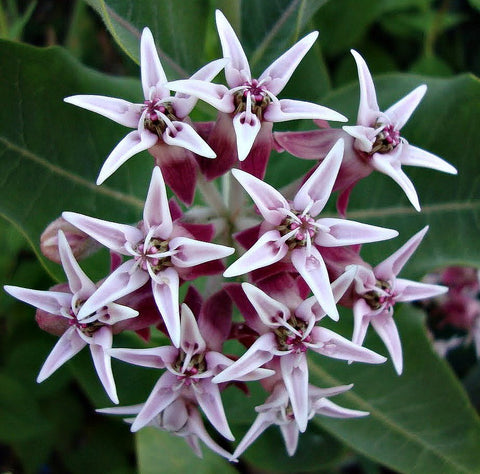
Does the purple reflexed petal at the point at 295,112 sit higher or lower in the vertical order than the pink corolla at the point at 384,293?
higher

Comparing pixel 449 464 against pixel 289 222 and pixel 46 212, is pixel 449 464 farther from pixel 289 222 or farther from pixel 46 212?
pixel 46 212

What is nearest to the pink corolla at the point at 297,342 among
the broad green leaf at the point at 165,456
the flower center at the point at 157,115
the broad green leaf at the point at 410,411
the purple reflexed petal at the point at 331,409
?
the purple reflexed petal at the point at 331,409

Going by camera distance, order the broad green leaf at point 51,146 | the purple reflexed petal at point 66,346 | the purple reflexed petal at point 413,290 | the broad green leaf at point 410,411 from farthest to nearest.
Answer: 1. the broad green leaf at point 410,411
2. the broad green leaf at point 51,146
3. the purple reflexed petal at point 413,290
4. the purple reflexed petal at point 66,346

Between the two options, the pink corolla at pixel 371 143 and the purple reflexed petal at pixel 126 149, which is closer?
the purple reflexed petal at pixel 126 149

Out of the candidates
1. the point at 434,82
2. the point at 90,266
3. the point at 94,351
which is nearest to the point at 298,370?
the point at 94,351

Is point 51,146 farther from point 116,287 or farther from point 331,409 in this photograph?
point 331,409

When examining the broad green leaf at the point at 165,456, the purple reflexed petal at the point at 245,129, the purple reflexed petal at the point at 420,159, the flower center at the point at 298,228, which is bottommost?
the broad green leaf at the point at 165,456

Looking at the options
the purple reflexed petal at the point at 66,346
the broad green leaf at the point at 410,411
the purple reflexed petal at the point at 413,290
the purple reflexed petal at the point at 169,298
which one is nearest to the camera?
the purple reflexed petal at the point at 169,298

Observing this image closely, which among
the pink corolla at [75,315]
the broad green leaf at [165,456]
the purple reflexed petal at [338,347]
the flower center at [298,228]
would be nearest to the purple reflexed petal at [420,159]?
the flower center at [298,228]

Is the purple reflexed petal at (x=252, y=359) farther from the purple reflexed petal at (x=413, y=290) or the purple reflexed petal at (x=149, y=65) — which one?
the purple reflexed petal at (x=149, y=65)
